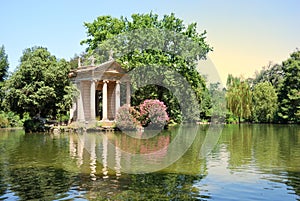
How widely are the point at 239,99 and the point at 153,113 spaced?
23685 millimetres

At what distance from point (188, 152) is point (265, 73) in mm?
69113

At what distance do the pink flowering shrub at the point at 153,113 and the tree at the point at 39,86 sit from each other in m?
7.15

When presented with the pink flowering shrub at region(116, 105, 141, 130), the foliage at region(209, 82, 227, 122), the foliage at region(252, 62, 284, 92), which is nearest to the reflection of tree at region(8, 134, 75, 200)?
the pink flowering shrub at region(116, 105, 141, 130)

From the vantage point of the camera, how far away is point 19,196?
824 centimetres

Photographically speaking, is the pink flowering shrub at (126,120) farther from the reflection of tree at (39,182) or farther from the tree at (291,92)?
the tree at (291,92)

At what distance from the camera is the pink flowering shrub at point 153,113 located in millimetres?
36438

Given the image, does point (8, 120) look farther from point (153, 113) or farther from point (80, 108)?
point (153, 113)

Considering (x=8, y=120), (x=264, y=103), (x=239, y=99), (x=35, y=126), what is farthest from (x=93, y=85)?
(x=264, y=103)

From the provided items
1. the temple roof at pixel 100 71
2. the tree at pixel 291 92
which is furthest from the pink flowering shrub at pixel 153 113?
the tree at pixel 291 92

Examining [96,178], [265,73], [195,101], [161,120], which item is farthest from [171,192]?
[265,73]

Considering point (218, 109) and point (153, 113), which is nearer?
point (153, 113)

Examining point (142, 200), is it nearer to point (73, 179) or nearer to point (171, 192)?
point (171, 192)

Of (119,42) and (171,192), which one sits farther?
(119,42)

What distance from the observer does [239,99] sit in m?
56.7
